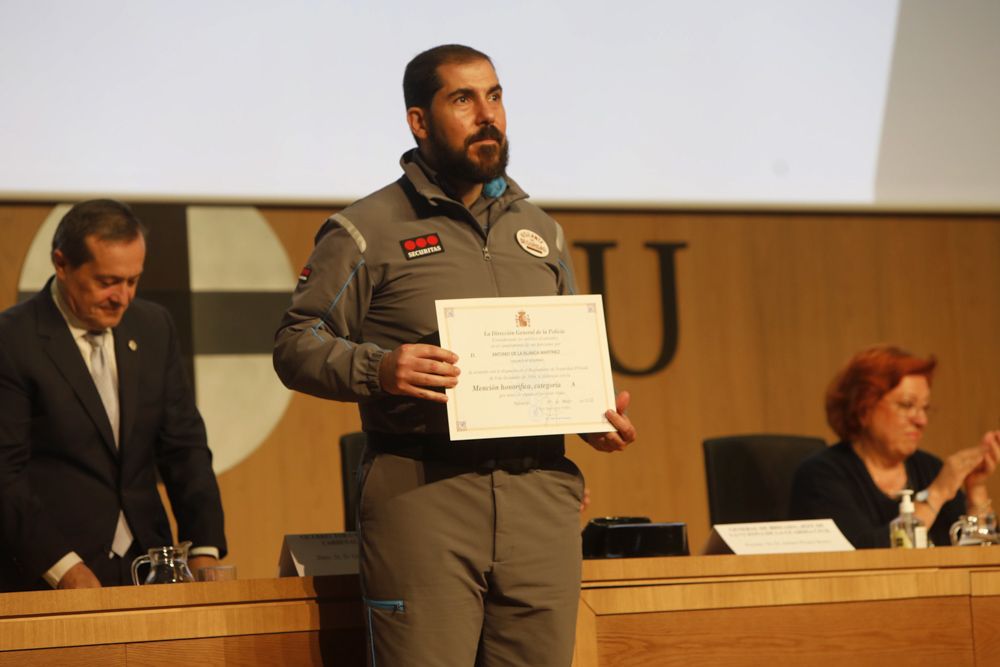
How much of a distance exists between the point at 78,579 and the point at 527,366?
1.01 metres

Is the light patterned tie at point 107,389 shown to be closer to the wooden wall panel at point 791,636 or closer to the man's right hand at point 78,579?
the man's right hand at point 78,579

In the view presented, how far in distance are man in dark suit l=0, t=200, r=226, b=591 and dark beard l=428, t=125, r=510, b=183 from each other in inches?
37.5

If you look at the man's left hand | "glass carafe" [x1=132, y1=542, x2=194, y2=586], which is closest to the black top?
the man's left hand

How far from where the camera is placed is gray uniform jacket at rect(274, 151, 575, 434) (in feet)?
6.43

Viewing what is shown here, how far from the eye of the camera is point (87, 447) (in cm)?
267

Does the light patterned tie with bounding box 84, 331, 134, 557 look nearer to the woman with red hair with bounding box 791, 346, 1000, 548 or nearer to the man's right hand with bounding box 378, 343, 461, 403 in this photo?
the man's right hand with bounding box 378, 343, 461, 403

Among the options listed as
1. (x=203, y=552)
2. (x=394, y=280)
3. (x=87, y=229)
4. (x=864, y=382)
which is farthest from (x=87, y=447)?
(x=864, y=382)

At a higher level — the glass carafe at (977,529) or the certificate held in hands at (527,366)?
the certificate held in hands at (527,366)

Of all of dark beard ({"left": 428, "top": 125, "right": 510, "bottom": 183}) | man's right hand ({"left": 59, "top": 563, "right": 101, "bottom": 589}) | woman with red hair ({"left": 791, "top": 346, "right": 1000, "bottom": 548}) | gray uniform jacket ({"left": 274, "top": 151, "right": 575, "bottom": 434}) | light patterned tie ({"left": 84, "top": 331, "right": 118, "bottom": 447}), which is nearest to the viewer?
gray uniform jacket ({"left": 274, "top": 151, "right": 575, "bottom": 434})

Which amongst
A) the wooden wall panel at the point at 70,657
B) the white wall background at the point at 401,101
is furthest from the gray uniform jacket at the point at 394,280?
the white wall background at the point at 401,101

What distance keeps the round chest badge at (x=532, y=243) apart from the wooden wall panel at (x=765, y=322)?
2.27m

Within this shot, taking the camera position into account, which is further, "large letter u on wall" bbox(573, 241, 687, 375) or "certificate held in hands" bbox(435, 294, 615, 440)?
"large letter u on wall" bbox(573, 241, 687, 375)

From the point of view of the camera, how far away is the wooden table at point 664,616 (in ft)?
6.75

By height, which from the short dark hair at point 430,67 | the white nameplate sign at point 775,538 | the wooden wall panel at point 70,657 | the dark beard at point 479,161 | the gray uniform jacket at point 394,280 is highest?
the short dark hair at point 430,67
